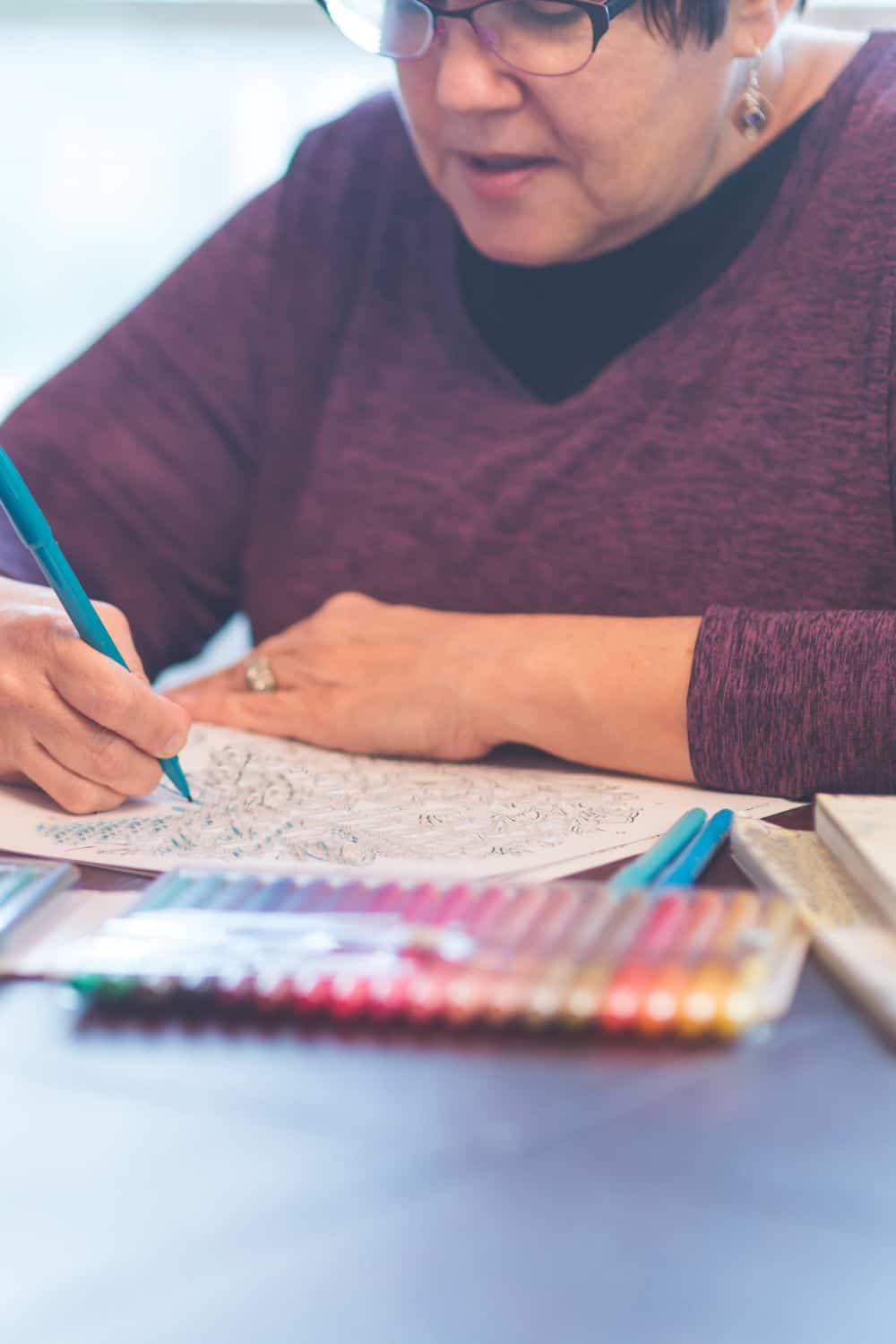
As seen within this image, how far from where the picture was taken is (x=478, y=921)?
483 millimetres

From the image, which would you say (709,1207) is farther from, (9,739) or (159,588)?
(159,588)

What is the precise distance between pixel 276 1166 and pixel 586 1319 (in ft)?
0.35

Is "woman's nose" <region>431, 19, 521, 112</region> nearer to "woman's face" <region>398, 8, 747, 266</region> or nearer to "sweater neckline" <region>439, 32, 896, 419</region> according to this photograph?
"woman's face" <region>398, 8, 747, 266</region>

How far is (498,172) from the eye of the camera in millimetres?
931

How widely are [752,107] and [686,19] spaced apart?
0.13m

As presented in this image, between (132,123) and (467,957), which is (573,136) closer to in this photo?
(467,957)

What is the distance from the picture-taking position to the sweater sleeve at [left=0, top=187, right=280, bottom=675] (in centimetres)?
111

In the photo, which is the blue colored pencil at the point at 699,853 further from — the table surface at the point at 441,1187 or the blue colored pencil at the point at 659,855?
the table surface at the point at 441,1187

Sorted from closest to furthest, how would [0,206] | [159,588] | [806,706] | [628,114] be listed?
[806,706] → [628,114] → [159,588] → [0,206]

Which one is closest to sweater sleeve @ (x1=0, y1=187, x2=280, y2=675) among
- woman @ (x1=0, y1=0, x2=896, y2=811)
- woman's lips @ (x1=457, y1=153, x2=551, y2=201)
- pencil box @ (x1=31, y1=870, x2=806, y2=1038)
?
woman @ (x1=0, y1=0, x2=896, y2=811)

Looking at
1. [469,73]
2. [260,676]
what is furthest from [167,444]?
[469,73]

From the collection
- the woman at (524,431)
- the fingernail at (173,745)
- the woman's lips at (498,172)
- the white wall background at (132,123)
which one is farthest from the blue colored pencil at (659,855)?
the white wall background at (132,123)

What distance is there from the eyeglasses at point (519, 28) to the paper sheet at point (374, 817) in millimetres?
428

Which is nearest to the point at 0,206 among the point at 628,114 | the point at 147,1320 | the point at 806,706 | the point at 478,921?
the point at 628,114
